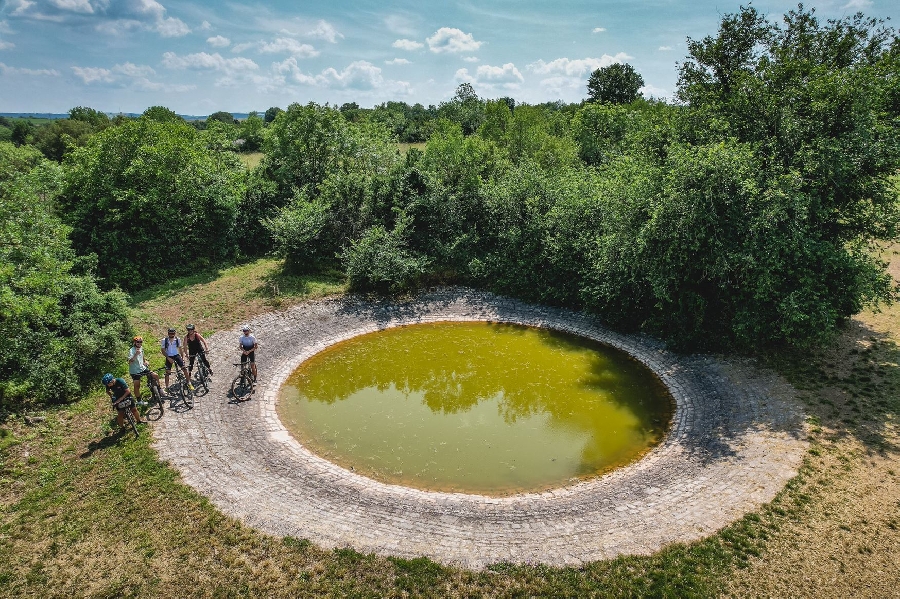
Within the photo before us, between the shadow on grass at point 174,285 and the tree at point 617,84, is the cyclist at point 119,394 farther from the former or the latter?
the tree at point 617,84

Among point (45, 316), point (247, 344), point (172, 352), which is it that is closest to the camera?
point (45, 316)

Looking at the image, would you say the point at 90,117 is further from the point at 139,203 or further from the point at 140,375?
the point at 140,375

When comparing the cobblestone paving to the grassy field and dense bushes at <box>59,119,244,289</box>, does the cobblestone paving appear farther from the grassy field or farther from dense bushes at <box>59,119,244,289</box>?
dense bushes at <box>59,119,244,289</box>

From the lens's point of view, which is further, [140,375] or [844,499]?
[140,375]

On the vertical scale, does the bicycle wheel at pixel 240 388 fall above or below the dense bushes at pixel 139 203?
below

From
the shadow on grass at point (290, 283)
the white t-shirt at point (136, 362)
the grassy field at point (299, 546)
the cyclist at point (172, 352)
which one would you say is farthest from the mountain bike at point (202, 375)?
the shadow on grass at point (290, 283)

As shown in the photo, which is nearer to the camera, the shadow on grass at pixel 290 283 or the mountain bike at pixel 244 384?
the mountain bike at pixel 244 384

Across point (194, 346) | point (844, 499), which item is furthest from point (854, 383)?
point (194, 346)

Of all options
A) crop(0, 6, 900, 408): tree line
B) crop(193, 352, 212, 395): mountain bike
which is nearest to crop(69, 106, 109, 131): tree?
crop(0, 6, 900, 408): tree line
